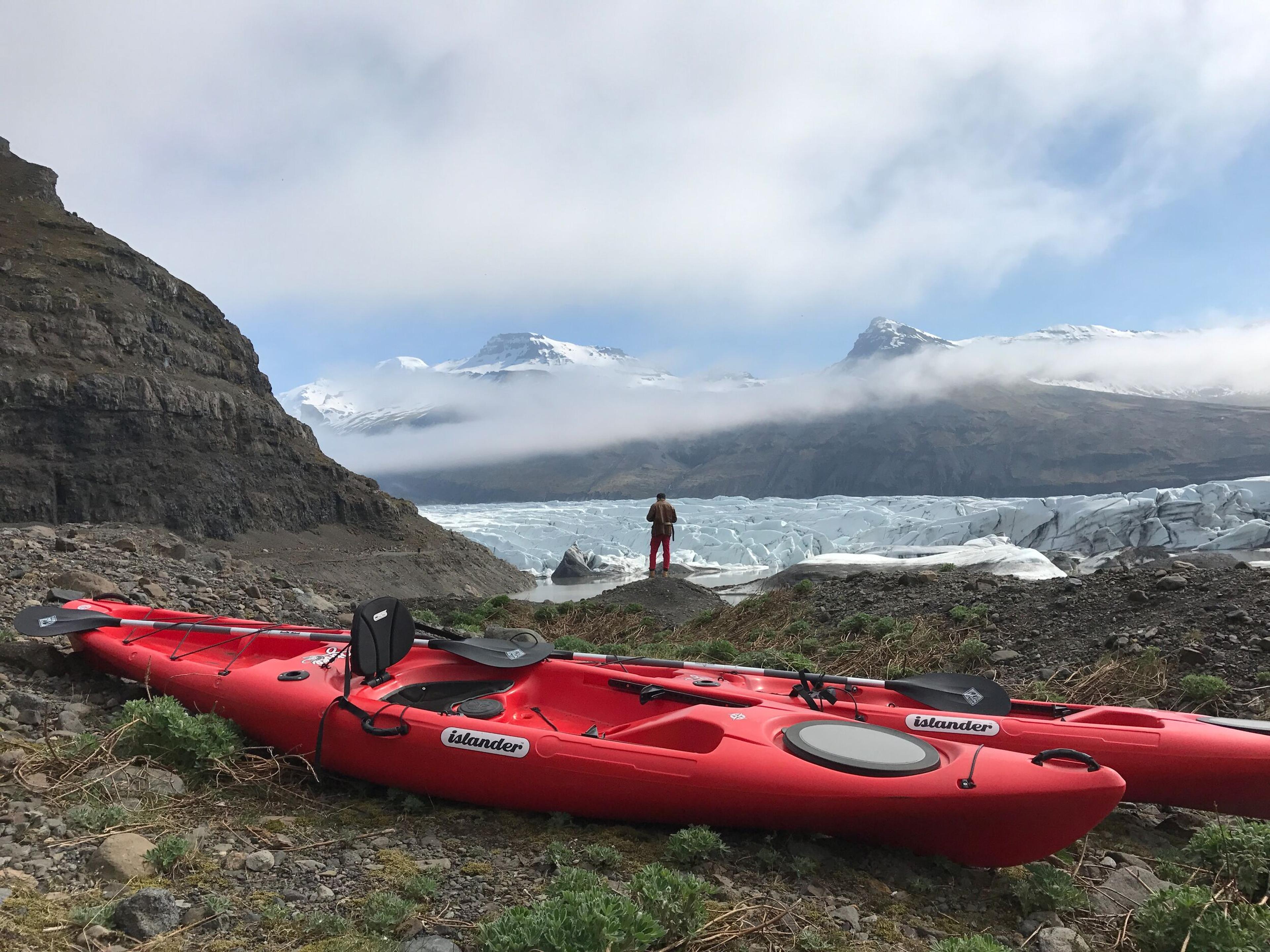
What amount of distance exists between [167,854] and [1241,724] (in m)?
5.28

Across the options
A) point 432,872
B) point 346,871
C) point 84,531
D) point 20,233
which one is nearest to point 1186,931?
point 432,872

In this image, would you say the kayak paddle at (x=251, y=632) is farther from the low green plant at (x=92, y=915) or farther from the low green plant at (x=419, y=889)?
the low green plant at (x=92, y=915)

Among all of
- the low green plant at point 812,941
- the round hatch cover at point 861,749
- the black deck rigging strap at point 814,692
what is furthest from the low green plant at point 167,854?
the black deck rigging strap at point 814,692

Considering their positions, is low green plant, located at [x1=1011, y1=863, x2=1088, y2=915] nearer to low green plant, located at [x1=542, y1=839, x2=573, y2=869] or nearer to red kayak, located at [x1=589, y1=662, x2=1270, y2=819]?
red kayak, located at [x1=589, y1=662, x2=1270, y2=819]

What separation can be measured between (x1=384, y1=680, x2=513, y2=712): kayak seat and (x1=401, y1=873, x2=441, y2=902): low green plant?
147cm

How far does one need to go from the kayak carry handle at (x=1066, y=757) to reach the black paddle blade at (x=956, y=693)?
1.12m

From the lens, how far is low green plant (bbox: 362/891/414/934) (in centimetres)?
254

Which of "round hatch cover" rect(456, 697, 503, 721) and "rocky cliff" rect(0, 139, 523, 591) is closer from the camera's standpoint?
"round hatch cover" rect(456, 697, 503, 721)

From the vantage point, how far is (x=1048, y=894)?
2.92 meters

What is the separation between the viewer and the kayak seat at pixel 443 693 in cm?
449

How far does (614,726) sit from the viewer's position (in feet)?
15.3

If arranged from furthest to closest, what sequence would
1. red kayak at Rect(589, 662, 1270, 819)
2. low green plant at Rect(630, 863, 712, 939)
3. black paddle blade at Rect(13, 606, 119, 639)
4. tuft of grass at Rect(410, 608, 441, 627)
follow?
tuft of grass at Rect(410, 608, 441, 627) < black paddle blade at Rect(13, 606, 119, 639) < red kayak at Rect(589, 662, 1270, 819) < low green plant at Rect(630, 863, 712, 939)

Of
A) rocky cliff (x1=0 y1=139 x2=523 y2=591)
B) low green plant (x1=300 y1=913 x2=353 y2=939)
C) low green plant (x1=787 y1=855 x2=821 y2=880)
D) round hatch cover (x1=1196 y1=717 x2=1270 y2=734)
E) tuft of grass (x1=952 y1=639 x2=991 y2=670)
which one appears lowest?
tuft of grass (x1=952 y1=639 x2=991 y2=670)

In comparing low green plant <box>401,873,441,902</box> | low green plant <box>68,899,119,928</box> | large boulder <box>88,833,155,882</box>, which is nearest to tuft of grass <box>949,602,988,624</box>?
low green plant <box>401,873,441,902</box>
